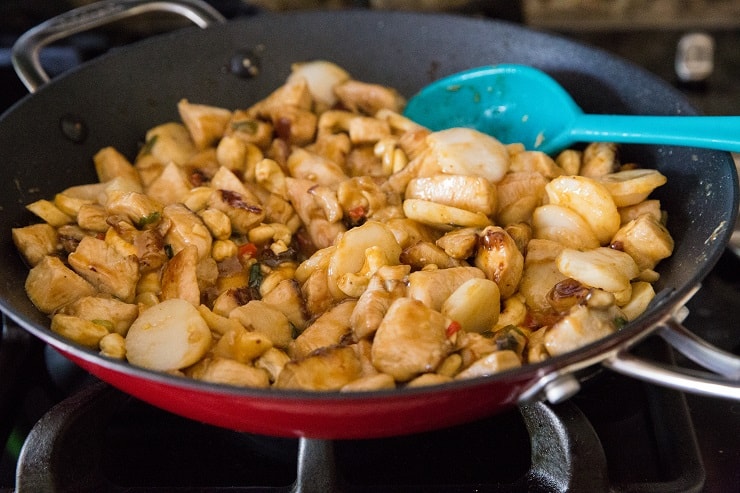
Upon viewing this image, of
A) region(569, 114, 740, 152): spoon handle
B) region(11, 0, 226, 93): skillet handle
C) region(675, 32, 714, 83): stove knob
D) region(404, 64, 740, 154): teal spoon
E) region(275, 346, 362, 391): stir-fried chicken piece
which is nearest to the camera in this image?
region(275, 346, 362, 391): stir-fried chicken piece

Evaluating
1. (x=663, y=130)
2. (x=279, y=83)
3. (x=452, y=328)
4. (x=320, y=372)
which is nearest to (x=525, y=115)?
(x=663, y=130)

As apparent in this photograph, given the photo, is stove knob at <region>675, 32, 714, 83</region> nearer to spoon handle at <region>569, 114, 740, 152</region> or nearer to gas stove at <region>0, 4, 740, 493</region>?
spoon handle at <region>569, 114, 740, 152</region>

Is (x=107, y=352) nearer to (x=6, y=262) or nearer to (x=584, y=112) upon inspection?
(x=6, y=262)

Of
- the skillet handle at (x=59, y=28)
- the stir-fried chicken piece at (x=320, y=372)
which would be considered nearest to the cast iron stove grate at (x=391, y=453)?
the stir-fried chicken piece at (x=320, y=372)

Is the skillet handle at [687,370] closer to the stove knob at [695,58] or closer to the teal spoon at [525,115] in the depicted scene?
Result: the teal spoon at [525,115]

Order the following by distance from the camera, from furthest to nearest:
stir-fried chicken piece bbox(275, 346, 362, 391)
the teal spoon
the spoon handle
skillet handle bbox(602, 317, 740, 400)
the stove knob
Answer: the stove knob
the teal spoon
the spoon handle
stir-fried chicken piece bbox(275, 346, 362, 391)
skillet handle bbox(602, 317, 740, 400)

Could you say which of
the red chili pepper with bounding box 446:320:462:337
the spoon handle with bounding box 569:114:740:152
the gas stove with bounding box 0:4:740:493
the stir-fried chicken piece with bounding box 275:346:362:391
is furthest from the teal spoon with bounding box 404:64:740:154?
the stir-fried chicken piece with bounding box 275:346:362:391

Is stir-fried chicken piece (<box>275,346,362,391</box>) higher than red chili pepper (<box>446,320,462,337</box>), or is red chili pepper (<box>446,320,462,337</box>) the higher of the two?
red chili pepper (<box>446,320,462,337</box>)
